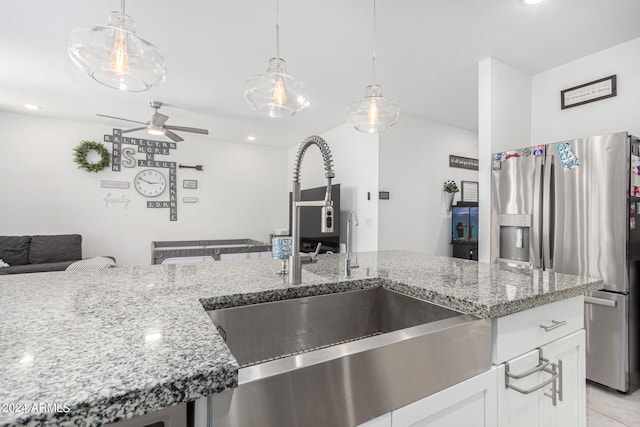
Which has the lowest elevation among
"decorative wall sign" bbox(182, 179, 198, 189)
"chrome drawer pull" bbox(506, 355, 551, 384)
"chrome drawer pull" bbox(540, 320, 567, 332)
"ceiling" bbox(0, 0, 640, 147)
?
"chrome drawer pull" bbox(506, 355, 551, 384)

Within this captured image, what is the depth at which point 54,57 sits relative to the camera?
8.55 feet

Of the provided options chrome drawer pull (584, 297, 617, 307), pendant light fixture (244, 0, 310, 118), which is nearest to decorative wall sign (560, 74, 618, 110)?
chrome drawer pull (584, 297, 617, 307)

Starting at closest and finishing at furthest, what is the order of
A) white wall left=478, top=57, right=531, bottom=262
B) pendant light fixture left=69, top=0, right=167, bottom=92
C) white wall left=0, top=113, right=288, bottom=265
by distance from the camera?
pendant light fixture left=69, top=0, right=167, bottom=92
white wall left=478, top=57, right=531, bottom=262
white wall left=0, top=113, right=288, bottom=265

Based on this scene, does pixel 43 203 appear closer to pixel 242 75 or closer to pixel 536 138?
pixel 242 75

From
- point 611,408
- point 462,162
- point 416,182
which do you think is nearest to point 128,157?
point 416,182

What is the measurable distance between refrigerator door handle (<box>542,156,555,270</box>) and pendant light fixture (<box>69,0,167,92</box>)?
8.60 feet

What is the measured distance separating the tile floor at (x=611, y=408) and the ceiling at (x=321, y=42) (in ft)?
8.25

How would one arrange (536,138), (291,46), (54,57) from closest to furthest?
1. (291,46)
2. (54,57)
3. (536,138)

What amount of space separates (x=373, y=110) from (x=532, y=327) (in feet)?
4.61

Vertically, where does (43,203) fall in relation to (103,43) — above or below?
below

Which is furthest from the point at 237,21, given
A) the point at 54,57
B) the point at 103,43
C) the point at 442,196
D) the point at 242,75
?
the point at 442,196

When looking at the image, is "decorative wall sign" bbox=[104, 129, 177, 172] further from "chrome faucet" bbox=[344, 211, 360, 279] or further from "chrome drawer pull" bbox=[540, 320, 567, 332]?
"chrome drawer pull" bbox=[540, 320, 567, 332]

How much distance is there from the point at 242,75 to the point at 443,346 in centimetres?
295

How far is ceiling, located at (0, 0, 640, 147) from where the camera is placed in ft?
6.48
